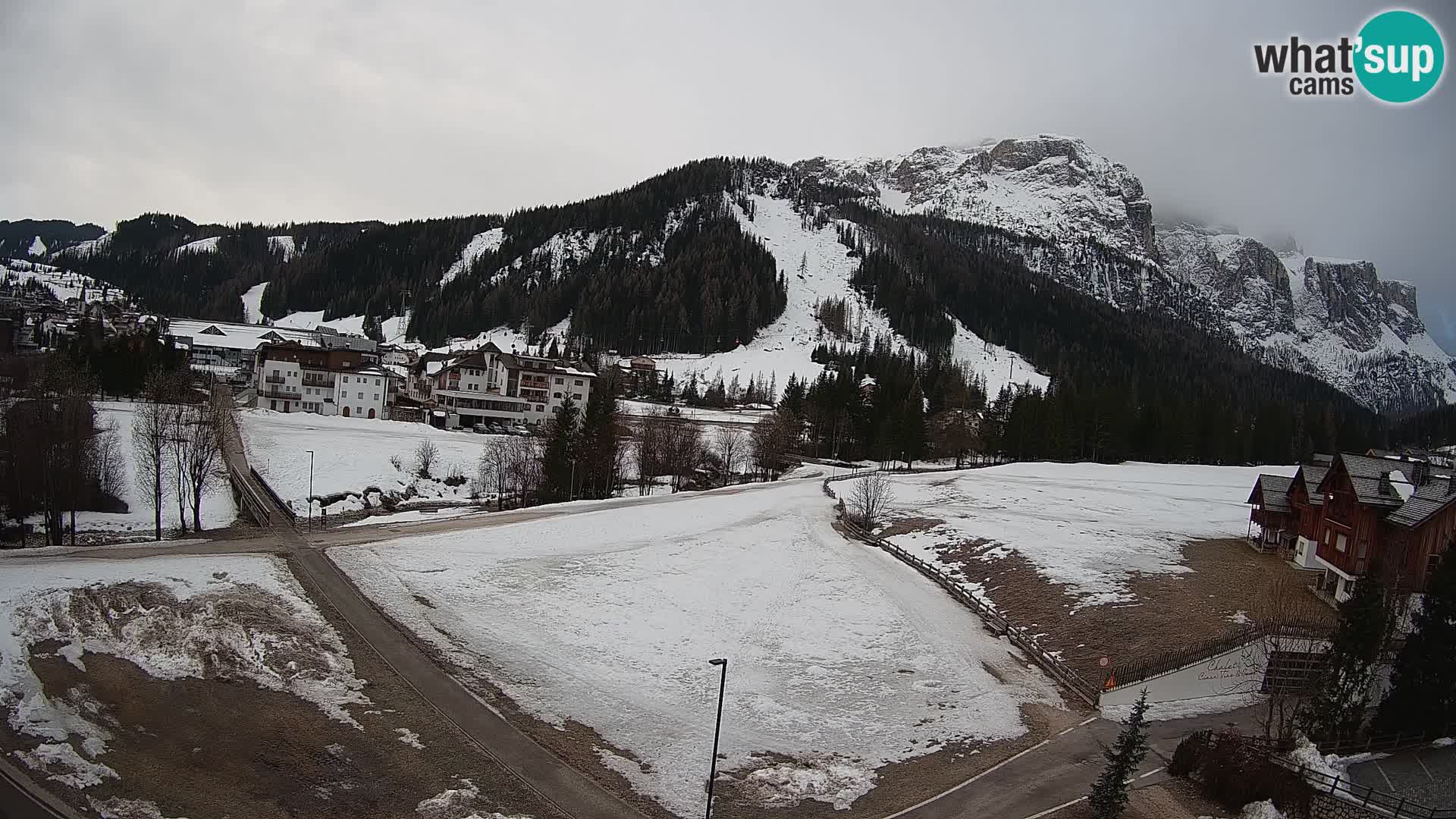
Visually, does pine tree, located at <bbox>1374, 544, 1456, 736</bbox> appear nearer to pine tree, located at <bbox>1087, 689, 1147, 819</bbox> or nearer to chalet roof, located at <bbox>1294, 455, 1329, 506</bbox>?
pine tree, located at <bbox>1087, 689, 1147, 819</bbox>

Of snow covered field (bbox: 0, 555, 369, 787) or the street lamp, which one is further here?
snow covered field (bbox: 0, 555, 369, 787)

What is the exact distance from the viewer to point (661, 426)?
288 feet

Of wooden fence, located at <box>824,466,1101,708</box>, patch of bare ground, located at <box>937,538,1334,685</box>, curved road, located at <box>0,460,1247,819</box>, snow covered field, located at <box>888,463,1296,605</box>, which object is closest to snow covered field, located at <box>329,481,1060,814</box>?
wooden fence, located at <box>824,466,1101,708</box>

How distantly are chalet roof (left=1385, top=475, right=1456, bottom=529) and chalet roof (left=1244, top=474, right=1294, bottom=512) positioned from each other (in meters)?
11.3

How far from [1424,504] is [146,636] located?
54.8m

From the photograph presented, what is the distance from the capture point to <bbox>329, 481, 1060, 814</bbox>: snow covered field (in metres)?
27.0

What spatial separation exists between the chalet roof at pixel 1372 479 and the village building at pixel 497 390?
83184 millimetres

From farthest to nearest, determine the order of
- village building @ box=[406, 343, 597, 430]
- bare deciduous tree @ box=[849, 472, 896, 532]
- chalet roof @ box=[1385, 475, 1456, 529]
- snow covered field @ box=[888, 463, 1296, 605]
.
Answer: village building @ box=[406, 343, 597, 430]
bare deciduous tree @ box=[849, 472, 896, 532]
snow covered field @ box=[888, 463, 1296, 605]
chalet roof @ box=[1385, 475, 1456, 529]

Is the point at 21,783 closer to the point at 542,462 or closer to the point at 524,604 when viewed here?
the point at 524,604

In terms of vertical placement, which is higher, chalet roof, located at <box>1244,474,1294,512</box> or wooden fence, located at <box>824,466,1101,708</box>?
chalet roof, located at <box>1244,474,1294,512</box>

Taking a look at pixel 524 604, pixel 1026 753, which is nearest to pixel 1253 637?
pixel 1026 753

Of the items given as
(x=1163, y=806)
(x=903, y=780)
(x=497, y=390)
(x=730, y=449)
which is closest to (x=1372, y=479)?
(x=1163, y=806)

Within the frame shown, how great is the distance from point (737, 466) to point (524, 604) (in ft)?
195

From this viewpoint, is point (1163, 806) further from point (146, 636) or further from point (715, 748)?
point (146, 636)
